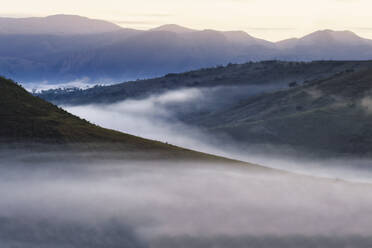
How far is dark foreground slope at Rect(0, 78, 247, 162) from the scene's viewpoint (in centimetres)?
4078

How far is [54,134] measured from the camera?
138 feet

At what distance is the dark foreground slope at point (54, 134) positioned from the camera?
40781mm

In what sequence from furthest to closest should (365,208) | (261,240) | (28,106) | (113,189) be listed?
1. (28,106)
2. (365,208)
3. (113,189)
4. (261,240)

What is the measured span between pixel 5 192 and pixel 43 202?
85.1 inches

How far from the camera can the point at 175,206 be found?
33.8m

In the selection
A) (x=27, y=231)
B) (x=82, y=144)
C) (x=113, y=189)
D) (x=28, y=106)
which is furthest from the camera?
(x=28, y=106)

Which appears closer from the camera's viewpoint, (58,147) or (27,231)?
(27,231)

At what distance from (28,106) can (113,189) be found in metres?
13.8

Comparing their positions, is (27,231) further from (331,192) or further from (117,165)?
(331,192)

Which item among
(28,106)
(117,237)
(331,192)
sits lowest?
(117,237)

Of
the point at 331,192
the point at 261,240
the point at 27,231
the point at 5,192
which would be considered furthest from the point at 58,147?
the point at 331,192

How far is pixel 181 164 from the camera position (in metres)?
41.8

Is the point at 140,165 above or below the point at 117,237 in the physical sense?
above

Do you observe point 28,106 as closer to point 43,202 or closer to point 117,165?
point 117,165
